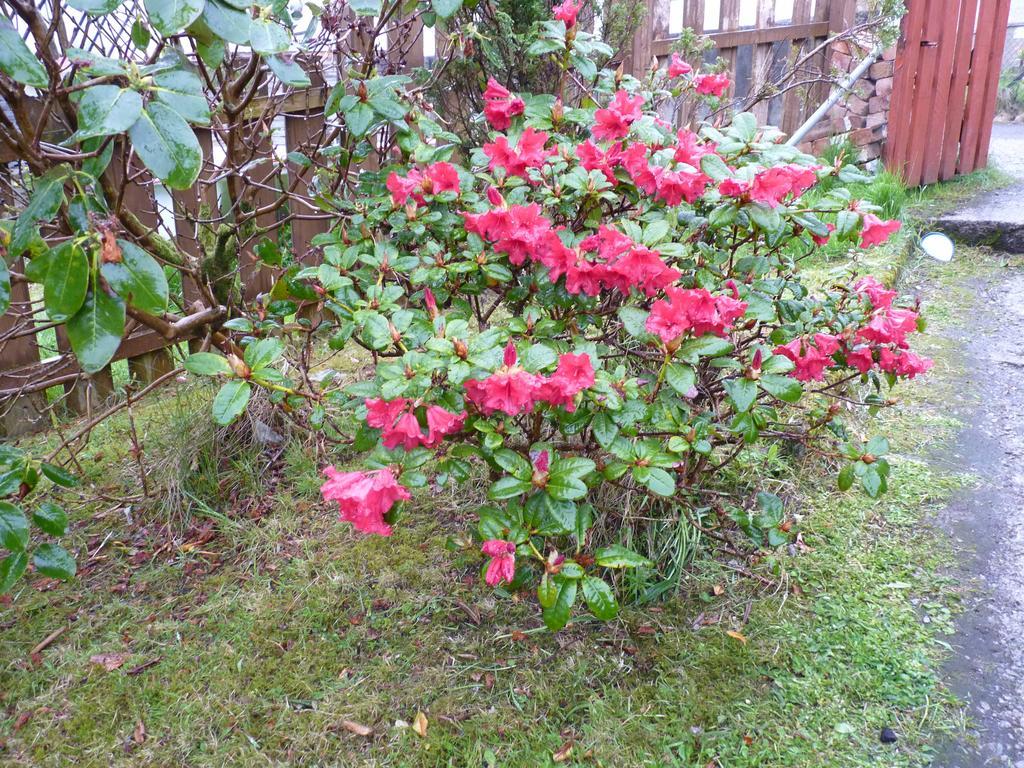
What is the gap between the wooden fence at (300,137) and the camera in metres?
2.73

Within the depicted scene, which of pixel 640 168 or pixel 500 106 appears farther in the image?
pixel 500 106

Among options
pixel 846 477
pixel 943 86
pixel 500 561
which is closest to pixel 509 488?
pixel 500 561

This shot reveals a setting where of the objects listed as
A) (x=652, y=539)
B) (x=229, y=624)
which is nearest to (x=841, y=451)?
(x=652, y=539)

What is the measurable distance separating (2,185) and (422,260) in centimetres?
155

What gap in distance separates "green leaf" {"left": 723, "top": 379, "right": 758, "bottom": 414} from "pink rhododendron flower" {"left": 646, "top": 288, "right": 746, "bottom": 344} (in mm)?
141

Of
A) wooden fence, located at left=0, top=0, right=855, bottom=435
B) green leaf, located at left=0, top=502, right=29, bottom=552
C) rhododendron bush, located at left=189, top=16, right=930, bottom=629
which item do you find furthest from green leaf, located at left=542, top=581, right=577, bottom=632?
wooden fence, located at left=0, top=0, right=855, bottom=435

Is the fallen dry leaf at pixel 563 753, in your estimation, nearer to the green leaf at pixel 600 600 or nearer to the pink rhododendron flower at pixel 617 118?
the green leaf at pixel 600 600

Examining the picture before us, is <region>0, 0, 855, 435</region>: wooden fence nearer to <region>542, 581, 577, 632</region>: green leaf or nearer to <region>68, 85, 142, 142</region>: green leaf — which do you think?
<region>68, 85, 142, 142</region>: green leaf

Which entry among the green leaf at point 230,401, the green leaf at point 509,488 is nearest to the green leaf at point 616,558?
the green leaf at point 509,488

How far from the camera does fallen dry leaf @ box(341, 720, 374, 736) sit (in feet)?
5.22

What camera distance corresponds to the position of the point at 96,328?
112 centimetres

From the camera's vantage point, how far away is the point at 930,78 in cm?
566

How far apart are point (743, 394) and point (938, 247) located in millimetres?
3469

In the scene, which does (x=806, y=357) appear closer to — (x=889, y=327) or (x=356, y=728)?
(x=889, y=327)
